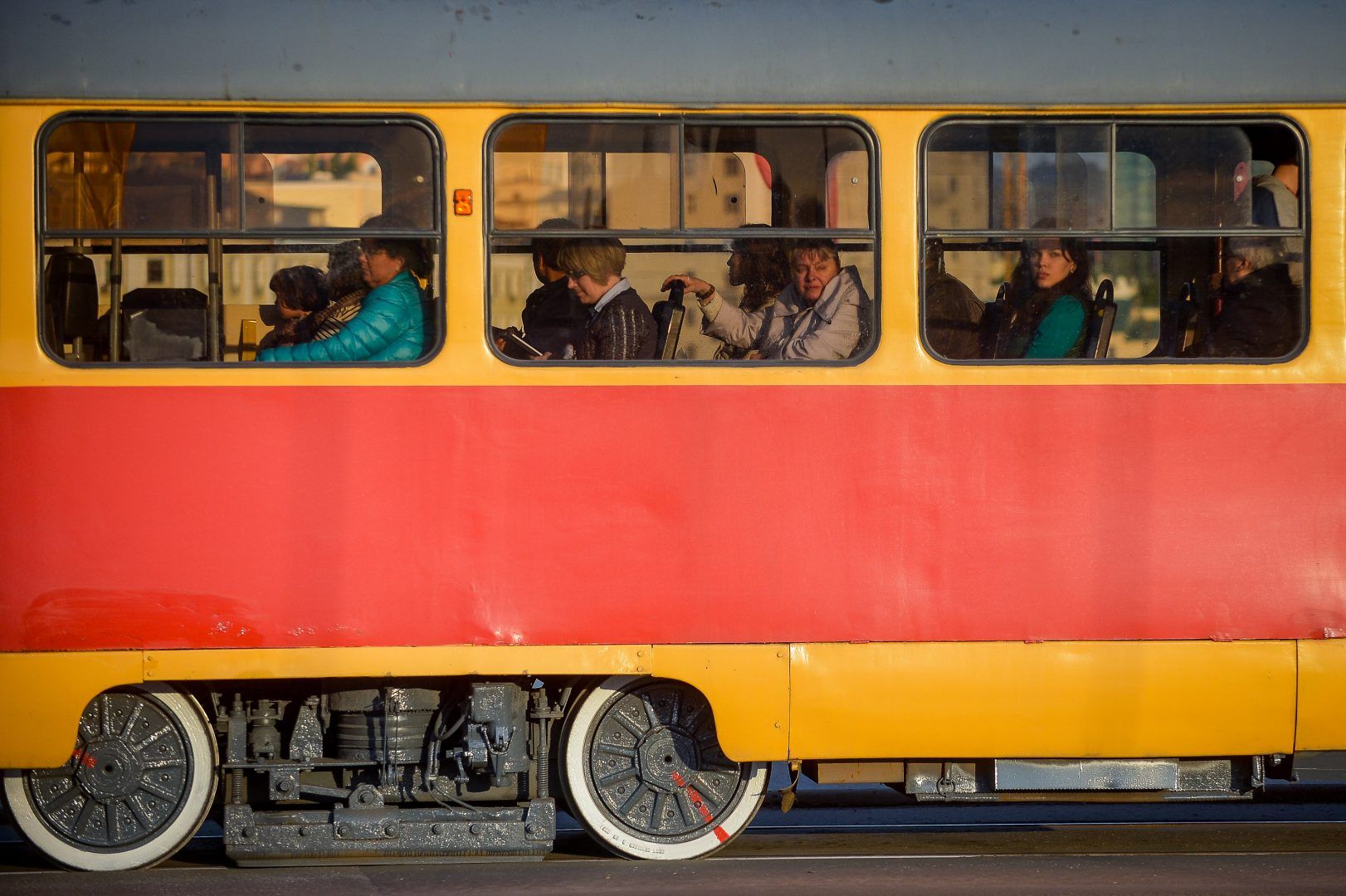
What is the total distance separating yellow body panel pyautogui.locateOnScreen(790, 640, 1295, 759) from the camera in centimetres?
559

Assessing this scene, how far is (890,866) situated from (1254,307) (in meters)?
2.59

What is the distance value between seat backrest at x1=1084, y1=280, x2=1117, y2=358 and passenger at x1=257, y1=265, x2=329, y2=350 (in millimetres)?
2851

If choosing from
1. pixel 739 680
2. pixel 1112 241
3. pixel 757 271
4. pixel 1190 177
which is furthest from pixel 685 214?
pixel 1190 177

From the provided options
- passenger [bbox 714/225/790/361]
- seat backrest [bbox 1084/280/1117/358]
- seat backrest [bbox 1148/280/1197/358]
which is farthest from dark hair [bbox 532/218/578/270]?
seat backrest [bbox 1148/280/1197/358]

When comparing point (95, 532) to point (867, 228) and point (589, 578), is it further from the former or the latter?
point (867, 228)

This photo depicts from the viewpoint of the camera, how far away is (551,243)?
552cm

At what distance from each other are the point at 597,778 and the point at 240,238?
2.46 m

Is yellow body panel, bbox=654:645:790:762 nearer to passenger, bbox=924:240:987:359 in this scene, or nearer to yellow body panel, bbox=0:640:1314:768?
yellow body panel, bbox=0:640:1314:768

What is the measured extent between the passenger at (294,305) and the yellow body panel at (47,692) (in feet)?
4.09

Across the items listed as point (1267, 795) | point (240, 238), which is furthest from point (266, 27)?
point (1267, 795)

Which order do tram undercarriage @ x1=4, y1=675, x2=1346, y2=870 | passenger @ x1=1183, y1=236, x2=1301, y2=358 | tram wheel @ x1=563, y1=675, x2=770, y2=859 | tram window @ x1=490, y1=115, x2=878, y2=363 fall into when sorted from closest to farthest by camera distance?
tram window @ x1=490, y1=115, x2=878, y2=363
passenger @ x1=1183, y1=236, x2=1301, y2=358
tram undercarriage @ x1=4, y1=675, x2=1346, y2=870
tram wheel @ x1=563, y1=675, x2=770, y2=859

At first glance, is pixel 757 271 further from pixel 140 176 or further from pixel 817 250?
pixel 140 176

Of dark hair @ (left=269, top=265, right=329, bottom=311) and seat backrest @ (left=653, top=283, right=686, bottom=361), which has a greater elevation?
dark hair @ (left=269, top=265, right=329, bottom=311)

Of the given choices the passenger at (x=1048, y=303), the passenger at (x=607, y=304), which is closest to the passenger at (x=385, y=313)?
the passenger at (x=607, y=304)
